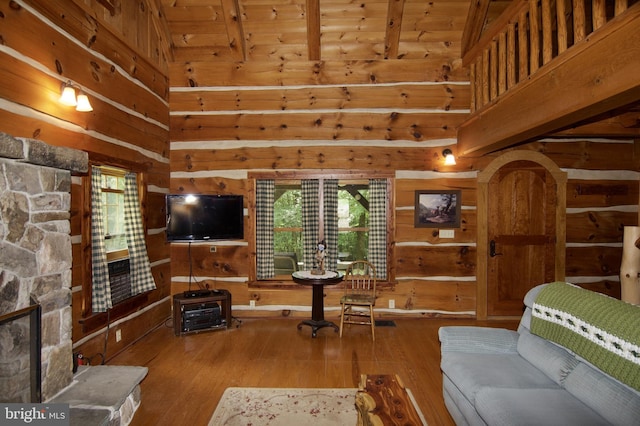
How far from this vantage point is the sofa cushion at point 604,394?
1763 millimetres

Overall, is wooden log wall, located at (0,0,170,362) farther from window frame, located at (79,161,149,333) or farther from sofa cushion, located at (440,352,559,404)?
sofa cushion, located at (440,352,559,404)

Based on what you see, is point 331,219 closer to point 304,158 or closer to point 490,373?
point 304,158

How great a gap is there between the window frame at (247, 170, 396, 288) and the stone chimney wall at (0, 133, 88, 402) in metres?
2.63

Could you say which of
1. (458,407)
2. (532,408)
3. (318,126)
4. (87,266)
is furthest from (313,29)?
(532,408)

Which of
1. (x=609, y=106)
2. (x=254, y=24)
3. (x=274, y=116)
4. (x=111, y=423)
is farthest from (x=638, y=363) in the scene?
(x=254, y=24)

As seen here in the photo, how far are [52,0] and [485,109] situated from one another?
4.25 metres

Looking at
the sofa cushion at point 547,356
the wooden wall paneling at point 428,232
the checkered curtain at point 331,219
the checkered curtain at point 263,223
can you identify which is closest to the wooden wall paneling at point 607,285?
the wooden wall paneling at point 428,232

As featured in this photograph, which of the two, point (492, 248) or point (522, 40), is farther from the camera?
point (492, 248)

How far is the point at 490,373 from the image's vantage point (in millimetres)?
2361

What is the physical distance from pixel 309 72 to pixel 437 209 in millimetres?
2624

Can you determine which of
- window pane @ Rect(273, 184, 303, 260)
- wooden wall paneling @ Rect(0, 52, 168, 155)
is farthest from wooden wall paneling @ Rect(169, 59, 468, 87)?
window pane @ Rect(273, 184, 303, 260)

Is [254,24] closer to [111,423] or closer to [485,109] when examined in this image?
[485,109]

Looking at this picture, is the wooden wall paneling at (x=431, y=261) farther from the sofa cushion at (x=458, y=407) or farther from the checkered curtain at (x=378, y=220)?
the sofa cushion at (x=458, y=407)

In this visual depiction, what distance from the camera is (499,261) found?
5094mm
